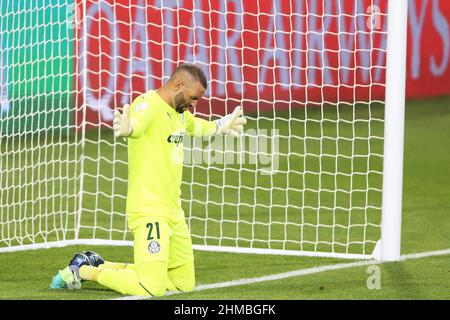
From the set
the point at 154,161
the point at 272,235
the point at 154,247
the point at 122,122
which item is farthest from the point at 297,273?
the point at 122,122

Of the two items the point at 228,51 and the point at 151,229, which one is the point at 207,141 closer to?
the point at 228,51

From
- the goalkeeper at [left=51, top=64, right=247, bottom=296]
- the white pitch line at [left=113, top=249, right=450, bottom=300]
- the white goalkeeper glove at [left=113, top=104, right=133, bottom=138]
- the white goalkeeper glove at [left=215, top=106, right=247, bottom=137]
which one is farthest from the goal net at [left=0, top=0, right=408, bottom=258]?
the white goalkeeper glove at [left=113, top=104, right=133, bottom=138]

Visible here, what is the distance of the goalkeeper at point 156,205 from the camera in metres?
7.50

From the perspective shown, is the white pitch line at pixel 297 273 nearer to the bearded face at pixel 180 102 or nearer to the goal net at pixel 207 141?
the goal net at pixel 207 141

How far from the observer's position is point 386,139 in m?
8.80

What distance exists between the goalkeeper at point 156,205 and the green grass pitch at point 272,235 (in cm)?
13

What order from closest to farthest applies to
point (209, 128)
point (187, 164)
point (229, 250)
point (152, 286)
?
point (152, 286), point (209, 128), point (229, 250), point (187, 164)

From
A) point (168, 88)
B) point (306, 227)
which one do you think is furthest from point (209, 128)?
point (306, 227)

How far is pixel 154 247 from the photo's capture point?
24.6 feet

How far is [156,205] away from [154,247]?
0.27 m

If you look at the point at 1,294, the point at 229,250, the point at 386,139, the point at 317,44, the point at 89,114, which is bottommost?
the point at 1,294

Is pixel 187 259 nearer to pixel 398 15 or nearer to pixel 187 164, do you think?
pixel 398 15

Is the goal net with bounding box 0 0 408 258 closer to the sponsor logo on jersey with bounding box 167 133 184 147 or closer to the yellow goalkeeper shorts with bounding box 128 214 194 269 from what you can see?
the yellow goalkeeper shorts with bounding box 128 214 194 269

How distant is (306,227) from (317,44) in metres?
5.74
